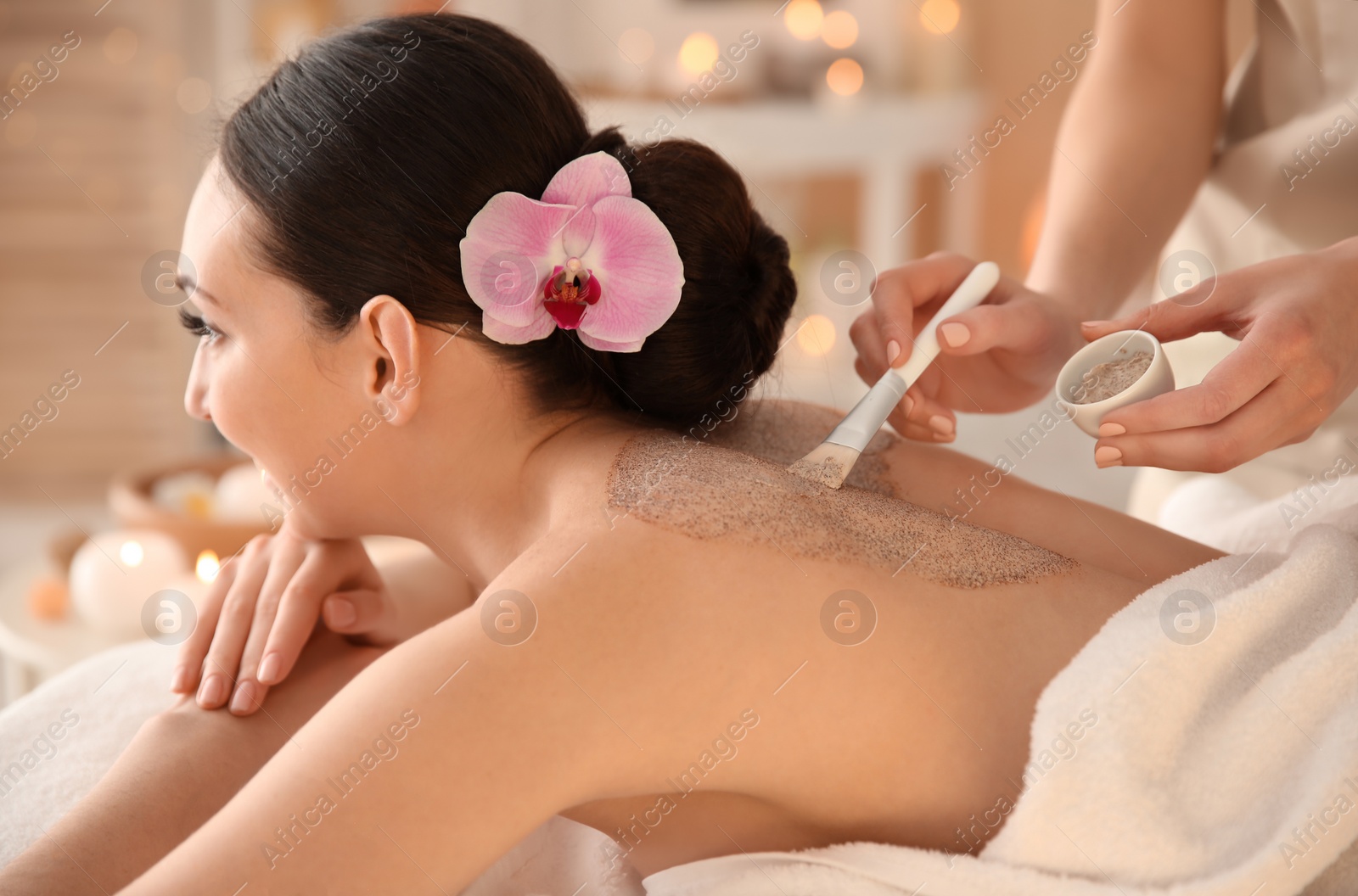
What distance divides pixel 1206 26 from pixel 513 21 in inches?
86.7

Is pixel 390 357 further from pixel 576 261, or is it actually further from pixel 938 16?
pixel 938 16

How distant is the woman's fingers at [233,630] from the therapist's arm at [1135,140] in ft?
2.79

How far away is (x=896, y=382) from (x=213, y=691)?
64 centimetres

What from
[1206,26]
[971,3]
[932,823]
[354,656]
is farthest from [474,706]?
[971,3]

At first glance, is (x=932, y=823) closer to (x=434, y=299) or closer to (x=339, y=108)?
(x=434, y=299)

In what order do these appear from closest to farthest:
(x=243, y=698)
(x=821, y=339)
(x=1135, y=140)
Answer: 1. (x=243, y=698)
2. (x=1135, y=140)
3. (x=821, y=339)

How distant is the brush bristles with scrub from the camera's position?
0.83 metres

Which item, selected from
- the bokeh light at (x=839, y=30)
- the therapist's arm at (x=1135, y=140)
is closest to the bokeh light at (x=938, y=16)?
the bokeh light at (x=839, y=30)

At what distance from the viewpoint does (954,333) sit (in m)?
0.87

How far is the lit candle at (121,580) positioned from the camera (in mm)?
1424

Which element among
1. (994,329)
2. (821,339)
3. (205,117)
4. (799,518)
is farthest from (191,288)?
(821,339)

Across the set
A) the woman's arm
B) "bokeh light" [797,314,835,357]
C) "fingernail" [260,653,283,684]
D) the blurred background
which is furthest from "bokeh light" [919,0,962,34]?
the woman's arm

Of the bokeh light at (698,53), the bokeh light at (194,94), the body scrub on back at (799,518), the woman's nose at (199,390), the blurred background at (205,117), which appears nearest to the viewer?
the body scrub on back at (799,518)

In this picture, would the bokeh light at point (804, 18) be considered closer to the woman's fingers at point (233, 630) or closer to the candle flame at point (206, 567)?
the candle flame at point (206, 567)
